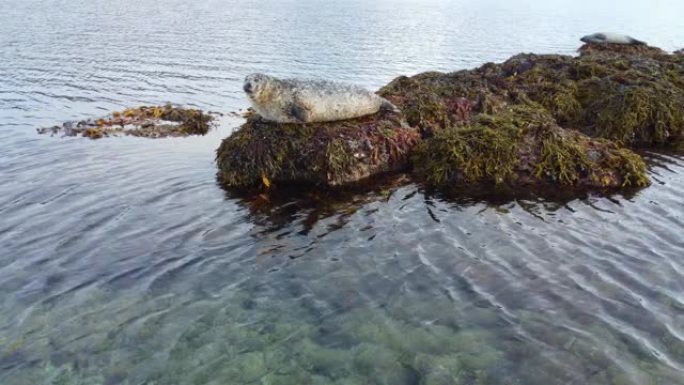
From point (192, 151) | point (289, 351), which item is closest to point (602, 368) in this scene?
point (289, 351)

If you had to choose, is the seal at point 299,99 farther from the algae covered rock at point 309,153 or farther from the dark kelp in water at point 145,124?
the dark kelp in water at point 145,124

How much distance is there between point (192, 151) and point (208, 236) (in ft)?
16.2

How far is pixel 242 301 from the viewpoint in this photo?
21.3 ft

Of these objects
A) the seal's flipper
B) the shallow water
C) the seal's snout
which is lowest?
the shallow water

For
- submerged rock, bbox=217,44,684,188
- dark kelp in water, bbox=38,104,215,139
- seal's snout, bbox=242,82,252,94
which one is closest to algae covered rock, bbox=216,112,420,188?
submerged rock, bbox=217,44,684,188

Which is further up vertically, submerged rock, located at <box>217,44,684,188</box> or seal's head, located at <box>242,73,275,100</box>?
seal's head, located at <box>242,73,275,100</box>

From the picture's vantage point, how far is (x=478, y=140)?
Answer: 10.7 meters

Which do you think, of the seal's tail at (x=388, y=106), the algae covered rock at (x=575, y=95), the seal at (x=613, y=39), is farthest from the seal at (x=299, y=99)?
the seal at (x=613, y=39)

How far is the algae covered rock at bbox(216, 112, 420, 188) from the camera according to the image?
33.8 ft

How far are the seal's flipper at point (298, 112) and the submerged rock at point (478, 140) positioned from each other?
7.6 inches

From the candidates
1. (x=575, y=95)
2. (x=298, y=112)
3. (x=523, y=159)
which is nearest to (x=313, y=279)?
(x=298, y=112)

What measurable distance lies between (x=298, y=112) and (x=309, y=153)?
1.05 m

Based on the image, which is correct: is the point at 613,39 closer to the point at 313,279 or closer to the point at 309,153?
the point at 309,153

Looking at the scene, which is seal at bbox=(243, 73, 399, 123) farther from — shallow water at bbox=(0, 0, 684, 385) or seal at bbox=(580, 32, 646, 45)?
seal at bbox=(580, 32, 646, 45)
